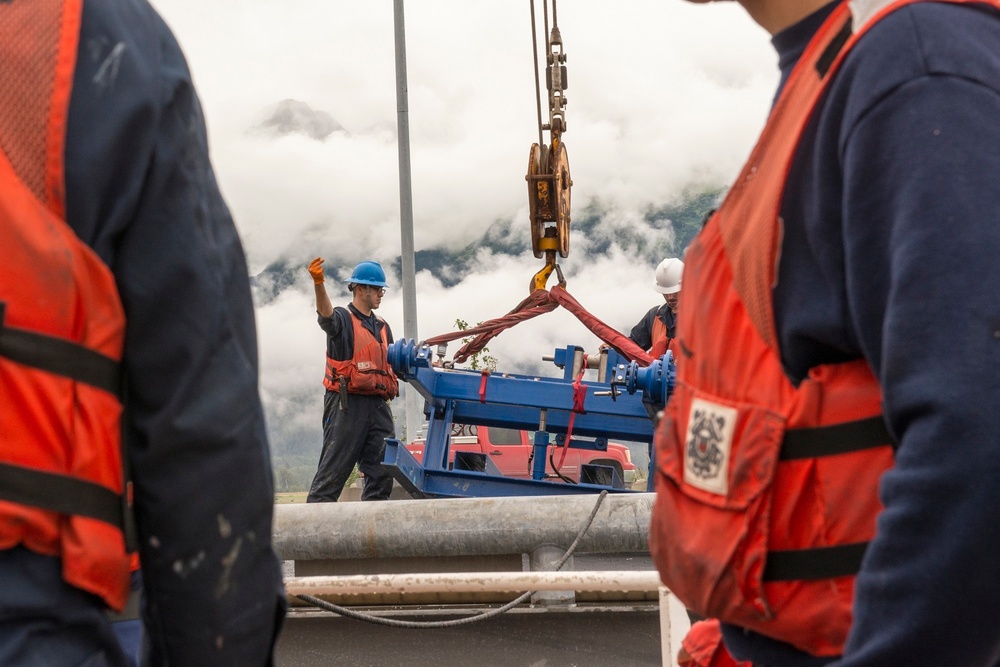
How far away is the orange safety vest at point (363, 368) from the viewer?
32.9ft

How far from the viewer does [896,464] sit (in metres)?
1.01

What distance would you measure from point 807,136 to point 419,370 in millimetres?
7923

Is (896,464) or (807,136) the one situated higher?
(807,136)

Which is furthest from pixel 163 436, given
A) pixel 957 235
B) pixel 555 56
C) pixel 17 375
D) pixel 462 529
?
pixel 555 56

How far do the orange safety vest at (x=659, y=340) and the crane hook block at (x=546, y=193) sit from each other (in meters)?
1.19

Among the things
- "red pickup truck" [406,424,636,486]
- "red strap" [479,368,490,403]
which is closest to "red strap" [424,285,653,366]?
"red strap" [479,368,490,403]

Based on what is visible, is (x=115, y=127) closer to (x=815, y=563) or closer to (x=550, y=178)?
(x=815, y=563)

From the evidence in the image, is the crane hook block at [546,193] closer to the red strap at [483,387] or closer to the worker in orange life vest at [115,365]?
the red strap at [483,387]

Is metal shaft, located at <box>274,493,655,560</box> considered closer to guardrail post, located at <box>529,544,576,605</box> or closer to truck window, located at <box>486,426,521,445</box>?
guardrail post, located at <box>529,544,576,605</box>

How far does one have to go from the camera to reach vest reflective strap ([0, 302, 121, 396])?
1.17m

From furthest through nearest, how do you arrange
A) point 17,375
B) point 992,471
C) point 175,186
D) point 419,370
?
point 419,370, point 175,186, point 17,375, point 992,471

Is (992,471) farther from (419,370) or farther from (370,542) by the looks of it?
(419,370)

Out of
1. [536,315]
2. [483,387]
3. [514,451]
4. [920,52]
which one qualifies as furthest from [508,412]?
[920,52]

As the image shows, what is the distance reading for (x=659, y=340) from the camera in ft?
32.1
